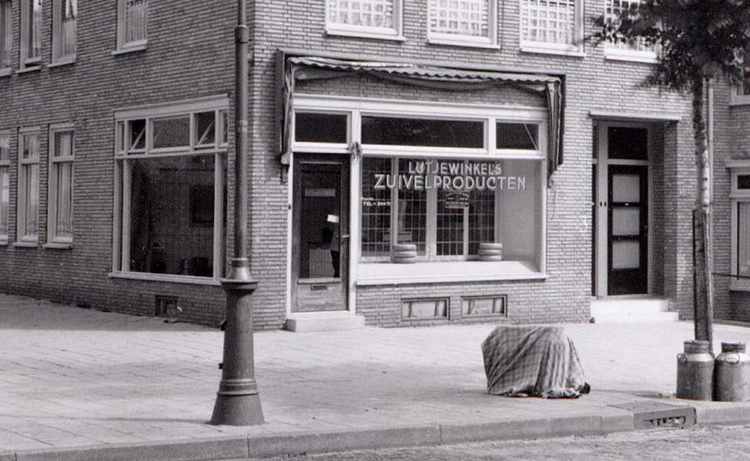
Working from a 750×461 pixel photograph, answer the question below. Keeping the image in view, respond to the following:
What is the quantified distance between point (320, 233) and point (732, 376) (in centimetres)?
782

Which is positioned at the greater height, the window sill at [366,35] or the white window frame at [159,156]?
the window sill at [366,35]

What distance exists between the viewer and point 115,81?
20656 mm

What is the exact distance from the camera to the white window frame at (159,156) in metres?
18.2

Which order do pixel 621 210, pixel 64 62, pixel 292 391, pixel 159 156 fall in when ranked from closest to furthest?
1. pixel 292 391
2. pixel 159 156
3. pixel 621 210
4. pixel 64 62

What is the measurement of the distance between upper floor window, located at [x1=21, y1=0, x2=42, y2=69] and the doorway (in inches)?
445

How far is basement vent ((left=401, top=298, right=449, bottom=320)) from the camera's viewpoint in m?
18.8

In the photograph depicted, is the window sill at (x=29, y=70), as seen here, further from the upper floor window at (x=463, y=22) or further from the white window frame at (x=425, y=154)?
the upper floor window at (x=463, y=22)

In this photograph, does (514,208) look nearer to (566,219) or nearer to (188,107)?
(566,219)

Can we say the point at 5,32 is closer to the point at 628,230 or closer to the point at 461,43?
the point at 461,43

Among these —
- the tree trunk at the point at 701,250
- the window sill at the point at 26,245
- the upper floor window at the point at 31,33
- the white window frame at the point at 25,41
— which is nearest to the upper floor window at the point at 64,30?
the upper floor window at the point at 31,33

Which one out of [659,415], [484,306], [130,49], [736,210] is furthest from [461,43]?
[659,415]

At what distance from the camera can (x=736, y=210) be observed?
2198 cm

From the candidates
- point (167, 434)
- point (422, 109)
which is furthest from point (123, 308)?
point (167, 434)

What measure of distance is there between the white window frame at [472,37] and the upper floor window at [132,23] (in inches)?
189
